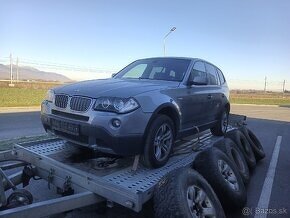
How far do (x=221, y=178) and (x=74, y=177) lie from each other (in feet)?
6.06

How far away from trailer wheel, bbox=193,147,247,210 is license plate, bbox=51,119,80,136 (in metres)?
1.63

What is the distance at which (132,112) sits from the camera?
4.18 meters

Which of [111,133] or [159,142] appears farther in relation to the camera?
[159,142]

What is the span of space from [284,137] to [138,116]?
962cm

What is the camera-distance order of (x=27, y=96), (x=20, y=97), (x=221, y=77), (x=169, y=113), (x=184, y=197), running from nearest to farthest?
(x=184, y=197) < (x=169, y=113) < (x=221, y=77) < (x=20, y=97) < (x=27, y=96)

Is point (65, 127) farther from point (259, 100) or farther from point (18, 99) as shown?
point (259, 100)

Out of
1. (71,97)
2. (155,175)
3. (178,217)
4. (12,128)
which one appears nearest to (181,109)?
(155,175)

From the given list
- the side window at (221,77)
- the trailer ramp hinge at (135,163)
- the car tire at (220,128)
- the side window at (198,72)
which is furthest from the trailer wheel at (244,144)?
the trailer ramp hinge at (135,163)

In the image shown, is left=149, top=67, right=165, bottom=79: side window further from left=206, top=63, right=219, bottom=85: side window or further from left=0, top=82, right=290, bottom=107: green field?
left=0, top=82, right=290, bottom=107: green field

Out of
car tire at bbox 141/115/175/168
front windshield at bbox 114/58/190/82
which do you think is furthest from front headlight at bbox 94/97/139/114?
front windshield at bbox 114/58/190/82

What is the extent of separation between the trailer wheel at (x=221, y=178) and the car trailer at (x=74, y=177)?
0.28 m

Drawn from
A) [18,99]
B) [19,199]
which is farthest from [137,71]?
[18,99]

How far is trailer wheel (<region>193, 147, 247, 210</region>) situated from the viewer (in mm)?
4387

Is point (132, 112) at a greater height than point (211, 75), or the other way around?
point (211, 75)
